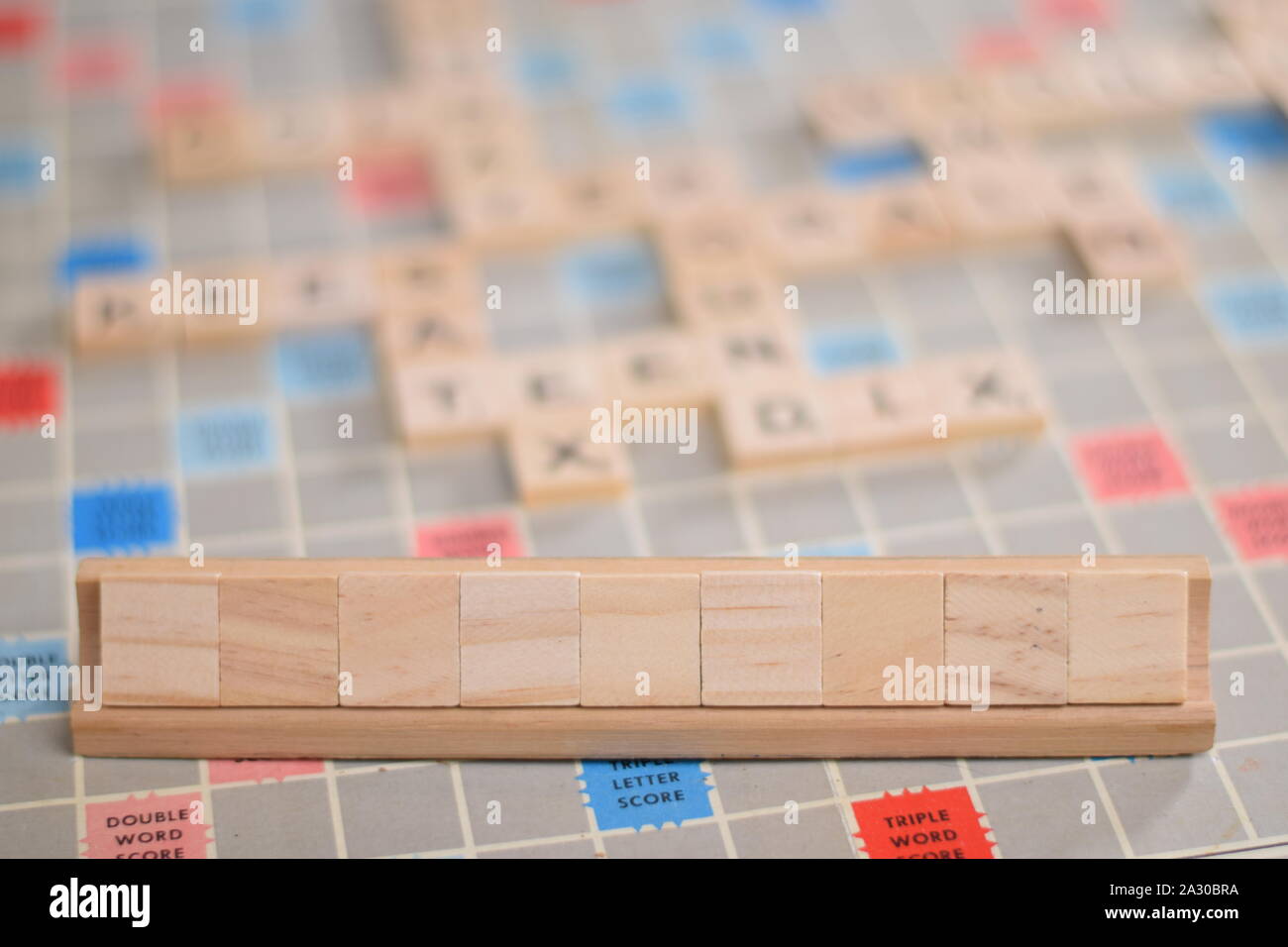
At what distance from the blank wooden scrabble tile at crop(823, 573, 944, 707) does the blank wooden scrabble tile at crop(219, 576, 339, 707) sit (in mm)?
702

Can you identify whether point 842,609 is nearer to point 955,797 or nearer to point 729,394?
point 955,797

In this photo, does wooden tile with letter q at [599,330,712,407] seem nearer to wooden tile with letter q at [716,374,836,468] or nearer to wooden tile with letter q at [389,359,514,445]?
wooden tile with letter q at [716,374,836,468]

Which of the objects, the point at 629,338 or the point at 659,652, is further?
the point at 629,338

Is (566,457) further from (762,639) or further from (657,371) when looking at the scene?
(762,639)

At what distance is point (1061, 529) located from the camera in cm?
261

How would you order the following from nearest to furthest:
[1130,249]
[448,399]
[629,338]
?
[448,399]
[629,338]
[1130,249]

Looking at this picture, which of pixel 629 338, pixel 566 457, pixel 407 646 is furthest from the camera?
pixel 629 338

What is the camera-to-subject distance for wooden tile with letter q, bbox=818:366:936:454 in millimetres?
2729

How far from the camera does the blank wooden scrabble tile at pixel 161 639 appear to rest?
7.30 ft

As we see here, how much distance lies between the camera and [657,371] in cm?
286

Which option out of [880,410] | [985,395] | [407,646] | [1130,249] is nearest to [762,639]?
[407,646]

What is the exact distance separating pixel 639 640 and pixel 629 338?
33.2 inches

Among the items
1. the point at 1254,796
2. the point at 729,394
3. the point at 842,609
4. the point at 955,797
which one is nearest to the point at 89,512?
the point at 729,394

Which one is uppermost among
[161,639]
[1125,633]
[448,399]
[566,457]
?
[448,399]
